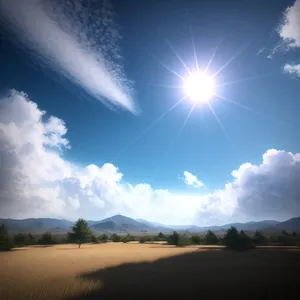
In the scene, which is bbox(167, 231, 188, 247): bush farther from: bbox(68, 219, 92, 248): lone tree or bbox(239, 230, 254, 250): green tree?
bbox(68, 219, 92, 248): lone tree

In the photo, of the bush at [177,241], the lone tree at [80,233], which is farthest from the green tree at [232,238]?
the lone tree at [80,233]

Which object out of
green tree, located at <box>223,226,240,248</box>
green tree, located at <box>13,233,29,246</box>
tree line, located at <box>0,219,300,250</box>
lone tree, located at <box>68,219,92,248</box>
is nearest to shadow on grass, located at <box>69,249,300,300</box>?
green tree, located at <box>223,226,240,248</box>

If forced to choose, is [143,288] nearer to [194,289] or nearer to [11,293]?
[194,289]

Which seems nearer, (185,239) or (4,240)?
(4,240)

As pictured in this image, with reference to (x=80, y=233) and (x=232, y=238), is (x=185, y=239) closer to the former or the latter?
(x=232, y=238)

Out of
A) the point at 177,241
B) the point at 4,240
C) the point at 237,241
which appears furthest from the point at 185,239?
the point at 4,240

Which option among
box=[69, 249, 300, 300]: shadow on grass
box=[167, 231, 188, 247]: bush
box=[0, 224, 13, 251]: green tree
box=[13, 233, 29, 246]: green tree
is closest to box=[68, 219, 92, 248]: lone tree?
box=[0, 224, 13, 251]: green tree

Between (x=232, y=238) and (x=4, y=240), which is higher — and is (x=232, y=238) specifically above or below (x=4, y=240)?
above

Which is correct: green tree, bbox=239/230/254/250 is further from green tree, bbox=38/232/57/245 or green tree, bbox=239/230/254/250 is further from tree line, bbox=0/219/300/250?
green tree, bbox=38/232/57/245

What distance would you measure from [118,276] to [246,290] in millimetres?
9234

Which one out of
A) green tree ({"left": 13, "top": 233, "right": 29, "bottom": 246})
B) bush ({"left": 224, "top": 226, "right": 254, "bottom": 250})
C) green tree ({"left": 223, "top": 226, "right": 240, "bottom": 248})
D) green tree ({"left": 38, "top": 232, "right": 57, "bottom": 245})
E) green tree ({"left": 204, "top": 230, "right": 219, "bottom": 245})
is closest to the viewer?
bush ({"left": 224, "top": 226, "right": 254, "bottom": 250})

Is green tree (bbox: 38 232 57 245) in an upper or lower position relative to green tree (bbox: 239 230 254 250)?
lower

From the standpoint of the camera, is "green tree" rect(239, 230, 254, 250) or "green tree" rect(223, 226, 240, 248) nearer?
"green tree" rect(239, 230, 254, 250)

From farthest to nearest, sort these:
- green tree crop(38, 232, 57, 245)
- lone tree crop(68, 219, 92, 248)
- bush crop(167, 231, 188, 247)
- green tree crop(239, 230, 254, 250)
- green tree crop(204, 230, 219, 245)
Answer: green tree crop(38, 232, 57, 245), green tree crop(204, 230, 219, 245), bush crop(167, 231, 188, 247), lone tree crop(68, 219, 92, 248), green tree crop(239, 230, 254, 250)
